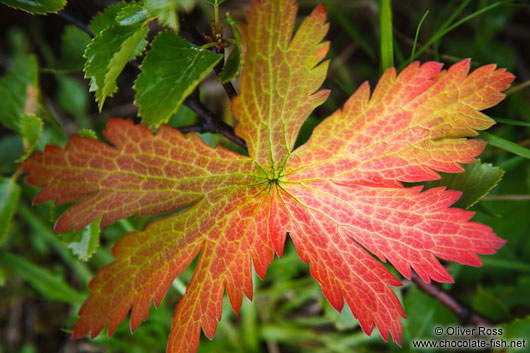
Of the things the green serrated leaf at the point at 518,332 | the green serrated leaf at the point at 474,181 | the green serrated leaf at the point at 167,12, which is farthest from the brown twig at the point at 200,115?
the green serrated leaf at the point at 518,332

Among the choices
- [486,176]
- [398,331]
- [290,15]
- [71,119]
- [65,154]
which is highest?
[290,15]

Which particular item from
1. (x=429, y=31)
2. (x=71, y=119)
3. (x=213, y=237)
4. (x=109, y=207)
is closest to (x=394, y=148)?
(x=213, y=237)

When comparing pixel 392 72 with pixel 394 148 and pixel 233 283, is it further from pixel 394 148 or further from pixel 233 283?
pixel 233 283

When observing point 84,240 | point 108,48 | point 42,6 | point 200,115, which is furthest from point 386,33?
point 84,240

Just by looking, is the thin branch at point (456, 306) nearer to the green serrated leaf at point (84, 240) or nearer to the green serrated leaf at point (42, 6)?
the green serrated leaf at point (84, 240)

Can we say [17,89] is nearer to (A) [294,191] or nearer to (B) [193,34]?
(B) [193,34]

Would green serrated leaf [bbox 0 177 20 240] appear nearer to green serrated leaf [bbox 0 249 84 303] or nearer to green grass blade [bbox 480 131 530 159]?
green serrated leaf [bbox 0 249 84 303]
